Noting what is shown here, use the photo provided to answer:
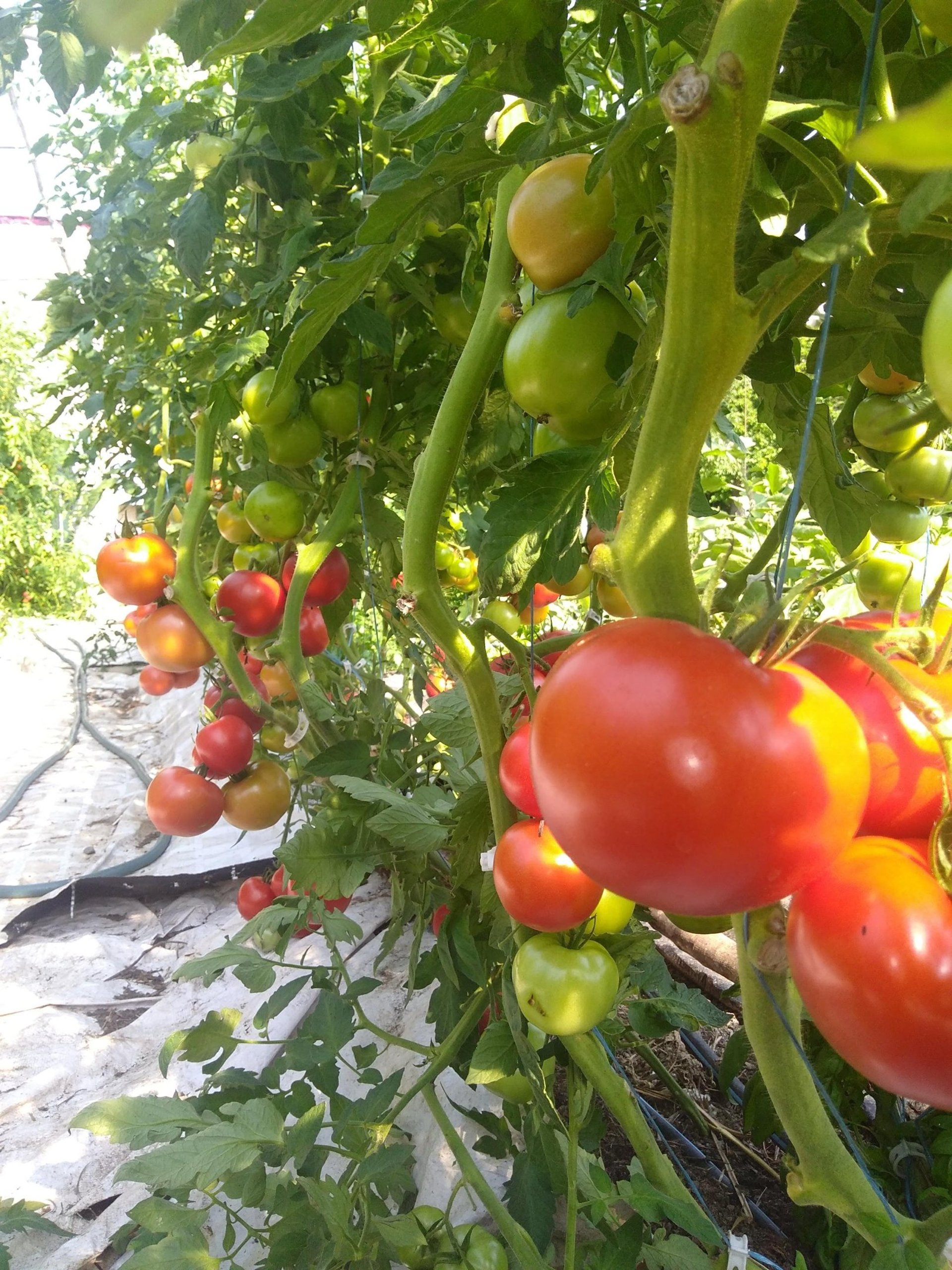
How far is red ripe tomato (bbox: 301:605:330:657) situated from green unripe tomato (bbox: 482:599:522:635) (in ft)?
1.48

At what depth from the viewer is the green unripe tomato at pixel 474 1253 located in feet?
2.71

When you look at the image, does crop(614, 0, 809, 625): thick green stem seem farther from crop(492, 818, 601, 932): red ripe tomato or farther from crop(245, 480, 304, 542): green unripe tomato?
crop(245, 480, 304, 542): green unripe tomato

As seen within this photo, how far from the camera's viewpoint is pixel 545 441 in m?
0.63

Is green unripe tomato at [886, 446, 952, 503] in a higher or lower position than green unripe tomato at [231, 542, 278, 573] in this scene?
higher

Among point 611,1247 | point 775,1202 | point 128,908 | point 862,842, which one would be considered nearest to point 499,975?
point 611,1247

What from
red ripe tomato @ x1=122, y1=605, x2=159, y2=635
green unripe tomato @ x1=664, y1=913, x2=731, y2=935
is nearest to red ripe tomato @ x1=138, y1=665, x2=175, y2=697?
red ripe tomato @ x1=122, y1=605, x2=159, y2=635

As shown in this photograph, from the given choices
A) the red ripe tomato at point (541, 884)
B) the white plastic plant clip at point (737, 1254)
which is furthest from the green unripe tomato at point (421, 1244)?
the red ripe tomato at point (541, 884)

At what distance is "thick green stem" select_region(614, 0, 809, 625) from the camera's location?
0.26m

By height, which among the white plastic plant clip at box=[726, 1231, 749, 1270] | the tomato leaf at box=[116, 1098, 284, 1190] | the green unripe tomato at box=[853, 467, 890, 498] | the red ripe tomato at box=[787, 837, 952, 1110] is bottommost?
the tomato leaf at box=[116, 1098, 284, 1190]

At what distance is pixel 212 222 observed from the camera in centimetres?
93

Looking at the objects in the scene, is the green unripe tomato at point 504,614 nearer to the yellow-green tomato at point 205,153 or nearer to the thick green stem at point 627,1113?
the thick green stem at point 627,1113

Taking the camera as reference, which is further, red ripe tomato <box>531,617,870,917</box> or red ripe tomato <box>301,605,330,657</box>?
red ripe tomato <box>301,605,330,657</box>

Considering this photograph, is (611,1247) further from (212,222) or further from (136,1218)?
(212,222)

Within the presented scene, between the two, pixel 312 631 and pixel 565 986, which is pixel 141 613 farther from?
pixel 565 986
